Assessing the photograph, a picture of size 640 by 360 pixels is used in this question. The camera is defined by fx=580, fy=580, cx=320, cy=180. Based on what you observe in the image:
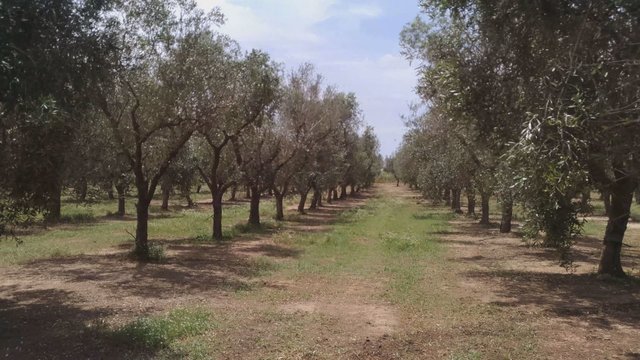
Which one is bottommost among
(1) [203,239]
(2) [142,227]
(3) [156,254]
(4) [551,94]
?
(1) [203,239]

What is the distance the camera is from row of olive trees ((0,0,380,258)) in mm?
8984

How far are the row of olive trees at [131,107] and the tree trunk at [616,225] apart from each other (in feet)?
42.1

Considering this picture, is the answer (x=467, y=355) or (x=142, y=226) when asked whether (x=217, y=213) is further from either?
(x=467, y=355)

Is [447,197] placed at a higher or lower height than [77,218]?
higher

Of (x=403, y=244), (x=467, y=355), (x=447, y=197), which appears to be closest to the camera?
(x=467, y=355)

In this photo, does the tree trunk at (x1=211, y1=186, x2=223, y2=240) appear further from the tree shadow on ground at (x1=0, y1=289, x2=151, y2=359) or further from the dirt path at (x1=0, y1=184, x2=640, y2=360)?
the tree shadow on ground at (x1=0, y1=289, x2=151, y2=359)

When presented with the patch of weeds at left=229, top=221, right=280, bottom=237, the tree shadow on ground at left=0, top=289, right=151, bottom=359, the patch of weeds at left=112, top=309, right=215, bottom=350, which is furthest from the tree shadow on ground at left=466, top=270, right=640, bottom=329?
the patch of weeds at left=229, top=221, right=280, bottom=237

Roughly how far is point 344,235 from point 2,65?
24.0 metres

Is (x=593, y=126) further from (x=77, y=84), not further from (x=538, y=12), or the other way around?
(x=77, y=84)

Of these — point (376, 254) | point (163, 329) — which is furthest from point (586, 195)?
point (376, 254)

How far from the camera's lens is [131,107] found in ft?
62.2

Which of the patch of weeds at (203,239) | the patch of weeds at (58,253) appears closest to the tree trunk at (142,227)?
the patch of weeds at (58,253)

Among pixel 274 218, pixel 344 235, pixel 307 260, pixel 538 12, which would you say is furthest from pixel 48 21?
pixel 274 218

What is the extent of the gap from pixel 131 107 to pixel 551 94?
14325 millimetres
